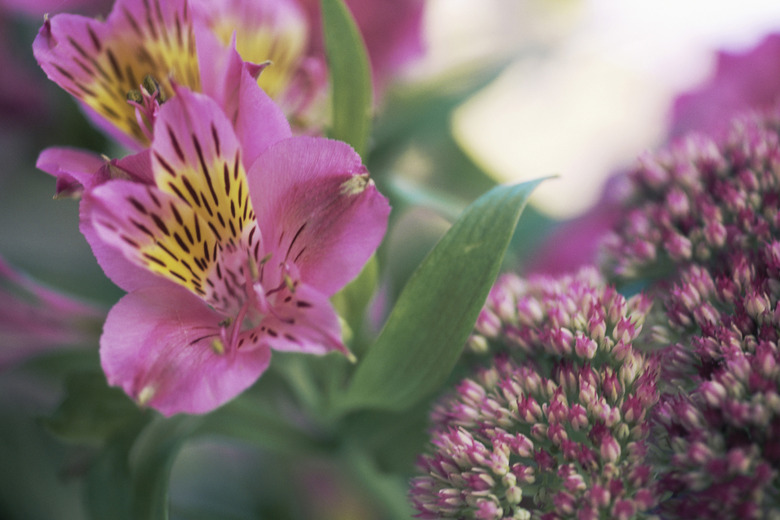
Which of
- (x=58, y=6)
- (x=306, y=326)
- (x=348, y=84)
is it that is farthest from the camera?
(x=58, y=6)

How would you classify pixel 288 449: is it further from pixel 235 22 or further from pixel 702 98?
pixel 702 98

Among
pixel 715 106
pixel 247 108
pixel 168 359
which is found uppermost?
pixel 247 108

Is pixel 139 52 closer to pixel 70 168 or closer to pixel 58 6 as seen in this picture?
pixel 70 168

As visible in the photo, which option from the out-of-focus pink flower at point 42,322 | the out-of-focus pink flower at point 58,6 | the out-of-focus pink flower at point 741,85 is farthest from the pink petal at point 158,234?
the out-of-focus pink flower at point 741,85

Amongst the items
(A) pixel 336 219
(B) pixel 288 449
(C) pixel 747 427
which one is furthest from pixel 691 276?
(B) pixel 288 449

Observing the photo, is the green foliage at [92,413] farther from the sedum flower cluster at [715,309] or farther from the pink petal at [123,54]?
the sedum flower cluster at [715,309]

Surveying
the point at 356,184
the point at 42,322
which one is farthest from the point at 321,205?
the point at 42,322

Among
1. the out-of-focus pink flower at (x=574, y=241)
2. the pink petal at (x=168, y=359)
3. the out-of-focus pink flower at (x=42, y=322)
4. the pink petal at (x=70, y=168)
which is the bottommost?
the out-of-focus pink flower at (x=574, y=241)
